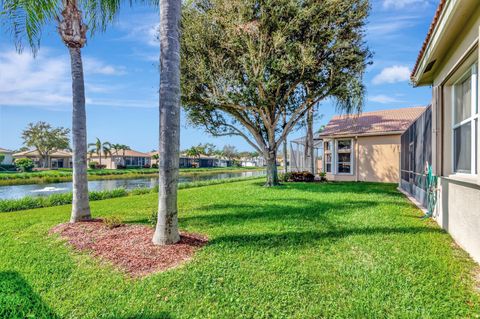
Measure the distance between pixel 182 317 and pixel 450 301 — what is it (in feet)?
9.20

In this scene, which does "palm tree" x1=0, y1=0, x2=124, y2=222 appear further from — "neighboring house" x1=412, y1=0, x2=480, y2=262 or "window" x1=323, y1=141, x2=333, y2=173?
"window" x1=323, y1=141, x2=333, y2=173

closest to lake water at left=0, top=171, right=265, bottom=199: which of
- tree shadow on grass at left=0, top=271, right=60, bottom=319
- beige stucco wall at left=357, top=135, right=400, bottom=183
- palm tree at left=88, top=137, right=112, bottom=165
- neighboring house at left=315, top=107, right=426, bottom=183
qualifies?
neighboring house at left=315, top=107, right=426, bottom=183

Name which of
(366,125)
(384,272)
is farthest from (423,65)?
(366,125)

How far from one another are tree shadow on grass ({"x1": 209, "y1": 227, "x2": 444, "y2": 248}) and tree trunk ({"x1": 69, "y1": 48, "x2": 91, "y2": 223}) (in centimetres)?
357

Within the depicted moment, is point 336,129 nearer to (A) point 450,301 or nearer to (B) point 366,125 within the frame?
(B) point 366,125

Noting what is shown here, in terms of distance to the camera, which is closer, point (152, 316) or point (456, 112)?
point (152, 316)

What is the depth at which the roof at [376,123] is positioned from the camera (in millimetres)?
16733

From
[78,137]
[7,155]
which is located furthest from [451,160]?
[7,155]

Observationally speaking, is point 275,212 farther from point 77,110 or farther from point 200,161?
point 200,161

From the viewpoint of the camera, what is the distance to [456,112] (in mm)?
5102

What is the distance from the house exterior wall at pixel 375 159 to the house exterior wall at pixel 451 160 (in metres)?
11.5

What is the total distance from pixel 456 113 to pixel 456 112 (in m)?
0.02

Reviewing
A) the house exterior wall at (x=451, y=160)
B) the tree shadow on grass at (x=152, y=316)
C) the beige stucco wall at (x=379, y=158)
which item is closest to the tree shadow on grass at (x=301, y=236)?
the house exterior wall at (x=451, y=160)

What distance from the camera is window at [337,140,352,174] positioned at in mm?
18030
